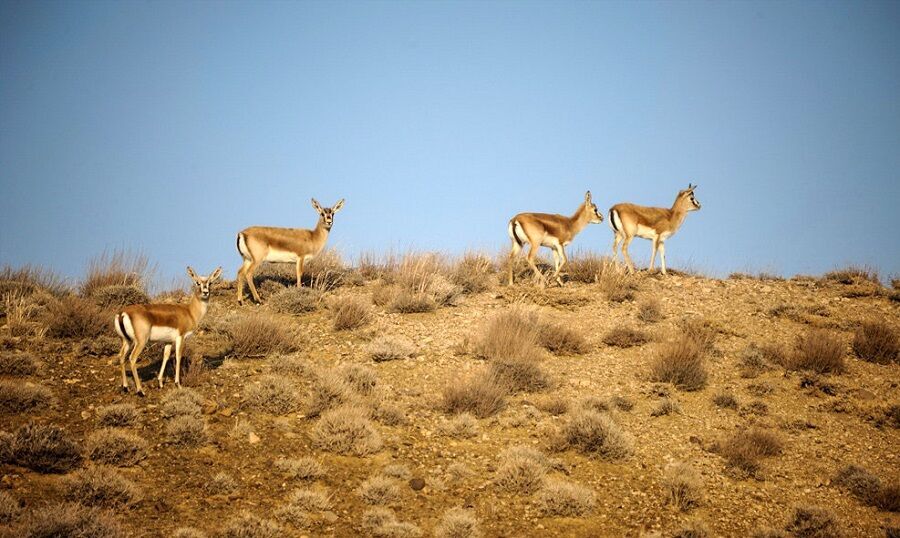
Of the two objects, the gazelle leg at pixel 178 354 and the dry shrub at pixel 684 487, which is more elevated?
the gazelle leg at pixel 178 354

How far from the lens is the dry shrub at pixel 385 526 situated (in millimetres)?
9156

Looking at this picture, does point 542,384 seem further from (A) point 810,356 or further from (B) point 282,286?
(B) point 282,286

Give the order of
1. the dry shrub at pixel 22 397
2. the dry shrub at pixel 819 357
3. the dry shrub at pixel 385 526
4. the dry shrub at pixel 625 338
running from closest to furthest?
the dry shrub at pixel 385 526, the dry shrub at pixel 22 397, the dry shrub at pixel 819 357, the dry shrub at pixel 625 338

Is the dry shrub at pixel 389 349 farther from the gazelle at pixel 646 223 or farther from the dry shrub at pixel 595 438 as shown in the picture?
the gazelle at pixel 646 223

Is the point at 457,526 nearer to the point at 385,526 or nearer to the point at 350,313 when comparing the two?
the point at 385,526

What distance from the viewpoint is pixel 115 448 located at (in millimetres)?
10266

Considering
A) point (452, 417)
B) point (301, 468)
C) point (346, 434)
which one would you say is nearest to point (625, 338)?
point (452, 417)

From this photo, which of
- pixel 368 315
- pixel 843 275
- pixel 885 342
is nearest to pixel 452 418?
pixel 368 315

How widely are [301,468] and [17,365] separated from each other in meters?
6.13

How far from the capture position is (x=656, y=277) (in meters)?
21.3

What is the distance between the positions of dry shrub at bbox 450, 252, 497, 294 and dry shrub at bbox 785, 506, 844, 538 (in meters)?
11.1

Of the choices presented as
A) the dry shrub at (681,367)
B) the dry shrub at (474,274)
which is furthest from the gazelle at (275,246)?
the dry shrub at (681,367)

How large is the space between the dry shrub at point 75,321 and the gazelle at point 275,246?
3.70 metres

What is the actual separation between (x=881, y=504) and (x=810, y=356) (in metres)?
4.96
